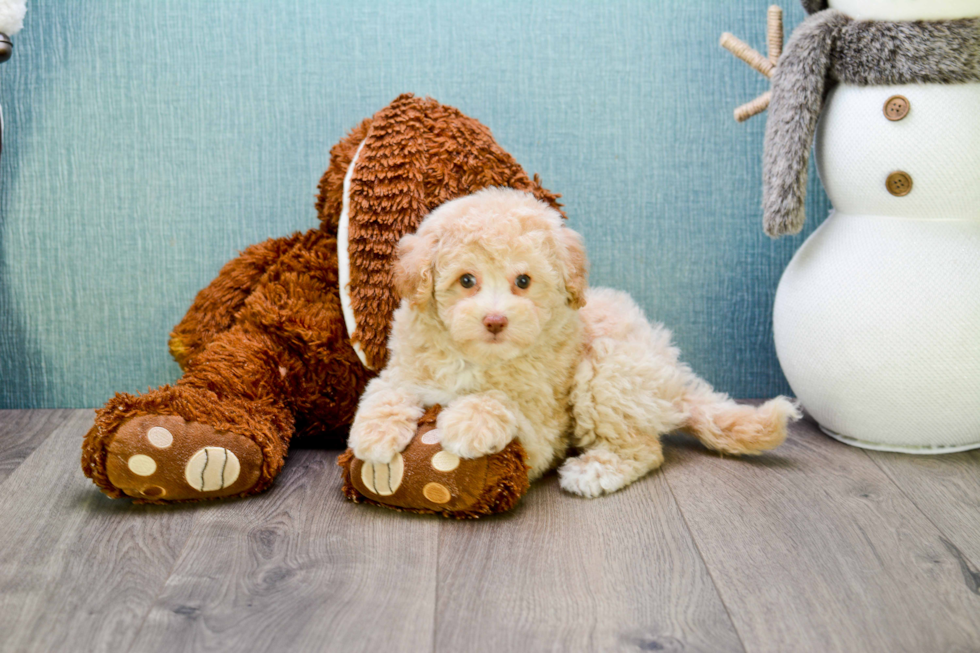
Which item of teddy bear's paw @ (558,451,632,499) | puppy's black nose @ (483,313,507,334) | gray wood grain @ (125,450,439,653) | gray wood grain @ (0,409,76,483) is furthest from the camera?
gray wood grain @ (0,409,76,483)

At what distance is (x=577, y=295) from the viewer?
128 cm

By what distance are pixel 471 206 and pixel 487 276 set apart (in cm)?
12

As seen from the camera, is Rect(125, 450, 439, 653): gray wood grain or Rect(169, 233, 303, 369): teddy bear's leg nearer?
Rect(125, 450, 439, 653): gray wood grain

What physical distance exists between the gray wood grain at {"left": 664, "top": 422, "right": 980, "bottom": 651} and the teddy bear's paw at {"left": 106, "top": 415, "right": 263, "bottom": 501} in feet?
2.33

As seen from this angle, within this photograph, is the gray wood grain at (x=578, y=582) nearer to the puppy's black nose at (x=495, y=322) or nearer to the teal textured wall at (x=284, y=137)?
the puppy's black nose at (x=495, y=322)

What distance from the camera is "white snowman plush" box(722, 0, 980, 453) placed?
1.42 meters

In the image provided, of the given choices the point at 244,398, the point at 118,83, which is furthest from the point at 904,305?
the point at 118,83

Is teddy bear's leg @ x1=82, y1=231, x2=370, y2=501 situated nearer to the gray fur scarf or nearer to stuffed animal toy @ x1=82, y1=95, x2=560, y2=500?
stuffed animal toy @ x1=82, y1=95, x2=560, y2=500

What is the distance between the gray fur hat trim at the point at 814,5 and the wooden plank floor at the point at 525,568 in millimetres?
845

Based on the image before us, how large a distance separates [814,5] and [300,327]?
43.9 inches

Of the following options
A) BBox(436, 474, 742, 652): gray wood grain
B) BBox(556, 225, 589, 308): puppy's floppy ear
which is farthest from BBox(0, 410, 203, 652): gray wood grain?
BBox(556, 225, 589, 308): puppy's floppy ear

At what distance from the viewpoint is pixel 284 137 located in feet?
5.84

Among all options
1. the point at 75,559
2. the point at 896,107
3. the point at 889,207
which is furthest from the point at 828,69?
the point at 75,559

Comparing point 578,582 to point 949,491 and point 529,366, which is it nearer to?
point 529,366
